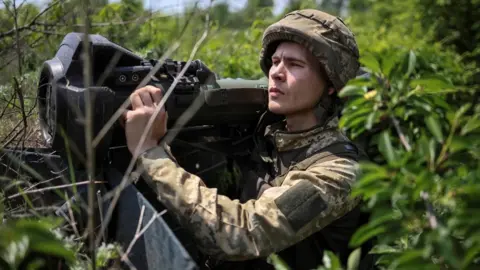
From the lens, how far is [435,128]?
156 centimetres

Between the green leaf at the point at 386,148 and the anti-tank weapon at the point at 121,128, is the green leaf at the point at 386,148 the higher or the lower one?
the higher one

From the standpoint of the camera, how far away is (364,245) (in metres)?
2.79

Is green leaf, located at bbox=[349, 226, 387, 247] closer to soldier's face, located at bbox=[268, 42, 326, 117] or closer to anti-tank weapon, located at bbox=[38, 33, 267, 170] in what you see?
anti-tank weapon, located at bbox=[38, 33, 267, 170]

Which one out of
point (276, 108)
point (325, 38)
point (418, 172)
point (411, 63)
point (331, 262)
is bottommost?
point (276, 108)

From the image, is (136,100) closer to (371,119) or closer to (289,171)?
(289,171)

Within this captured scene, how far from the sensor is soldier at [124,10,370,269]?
233 centimetres

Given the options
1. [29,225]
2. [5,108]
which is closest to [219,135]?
[5,108]

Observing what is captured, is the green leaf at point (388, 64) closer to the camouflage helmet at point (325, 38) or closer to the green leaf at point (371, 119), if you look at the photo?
the green leaf at point (371, 119)

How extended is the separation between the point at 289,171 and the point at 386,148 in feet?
3.53

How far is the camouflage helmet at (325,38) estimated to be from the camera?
9.00 ft

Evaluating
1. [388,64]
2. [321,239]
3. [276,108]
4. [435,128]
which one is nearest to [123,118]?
[276,108]

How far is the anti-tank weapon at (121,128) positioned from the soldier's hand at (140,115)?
0.17ft

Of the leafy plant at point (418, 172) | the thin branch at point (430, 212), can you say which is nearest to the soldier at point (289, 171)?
the leafy plant at point (418, 172)

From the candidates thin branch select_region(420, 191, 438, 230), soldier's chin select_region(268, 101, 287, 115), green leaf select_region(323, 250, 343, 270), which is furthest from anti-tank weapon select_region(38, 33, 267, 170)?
thin branch select_region(420, 191, 438, 230)
